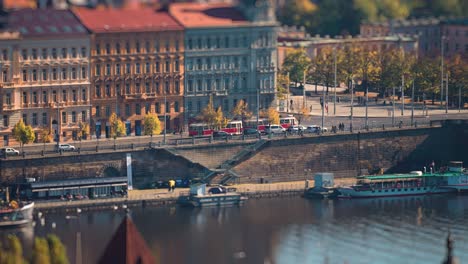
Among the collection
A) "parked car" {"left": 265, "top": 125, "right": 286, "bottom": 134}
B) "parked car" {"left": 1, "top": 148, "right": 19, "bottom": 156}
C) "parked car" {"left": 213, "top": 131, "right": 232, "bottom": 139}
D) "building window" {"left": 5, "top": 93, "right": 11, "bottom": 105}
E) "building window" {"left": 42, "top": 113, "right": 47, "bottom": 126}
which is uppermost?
"building window" {"left": 5, "top": 93, "right": 11, "bottom": 105}

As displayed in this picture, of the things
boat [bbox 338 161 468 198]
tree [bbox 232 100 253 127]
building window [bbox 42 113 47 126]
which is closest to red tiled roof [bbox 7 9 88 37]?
building window [bbox 42 113 47 126]

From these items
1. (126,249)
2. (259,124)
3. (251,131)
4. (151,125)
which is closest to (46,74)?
(151,125)

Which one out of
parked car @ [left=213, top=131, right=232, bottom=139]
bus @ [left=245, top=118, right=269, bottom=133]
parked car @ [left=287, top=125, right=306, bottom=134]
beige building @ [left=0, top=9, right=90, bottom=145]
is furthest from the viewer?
bus @ [left=245, top=118, right=269, bottom=133]

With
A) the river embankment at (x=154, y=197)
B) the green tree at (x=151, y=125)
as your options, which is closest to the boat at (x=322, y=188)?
the river embankment at (x=154, y=197)

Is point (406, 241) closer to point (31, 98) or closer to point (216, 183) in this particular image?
point (216, 183)

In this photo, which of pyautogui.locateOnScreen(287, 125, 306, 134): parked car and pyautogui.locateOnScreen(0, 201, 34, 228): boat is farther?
pyautogui.locateOnScreen(287, 125, 306, 134): parked car

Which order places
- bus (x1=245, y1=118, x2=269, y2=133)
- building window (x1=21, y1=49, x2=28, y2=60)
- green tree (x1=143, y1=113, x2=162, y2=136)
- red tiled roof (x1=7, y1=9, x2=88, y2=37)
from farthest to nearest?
1. bus (x1=245, y1=118, x2=269, y2=133)
2. green tree (x1=143, y1=113, x2=162, y2=136)
3. building window (x1=21, y1=49, x2=28, y2=60)
4. red tiled roof (x1=7, y1=9, x2=88, y2=37)

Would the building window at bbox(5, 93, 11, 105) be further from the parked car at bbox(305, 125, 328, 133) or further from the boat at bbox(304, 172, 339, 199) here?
the parked car at bbox(305, 125, 328, 133)
